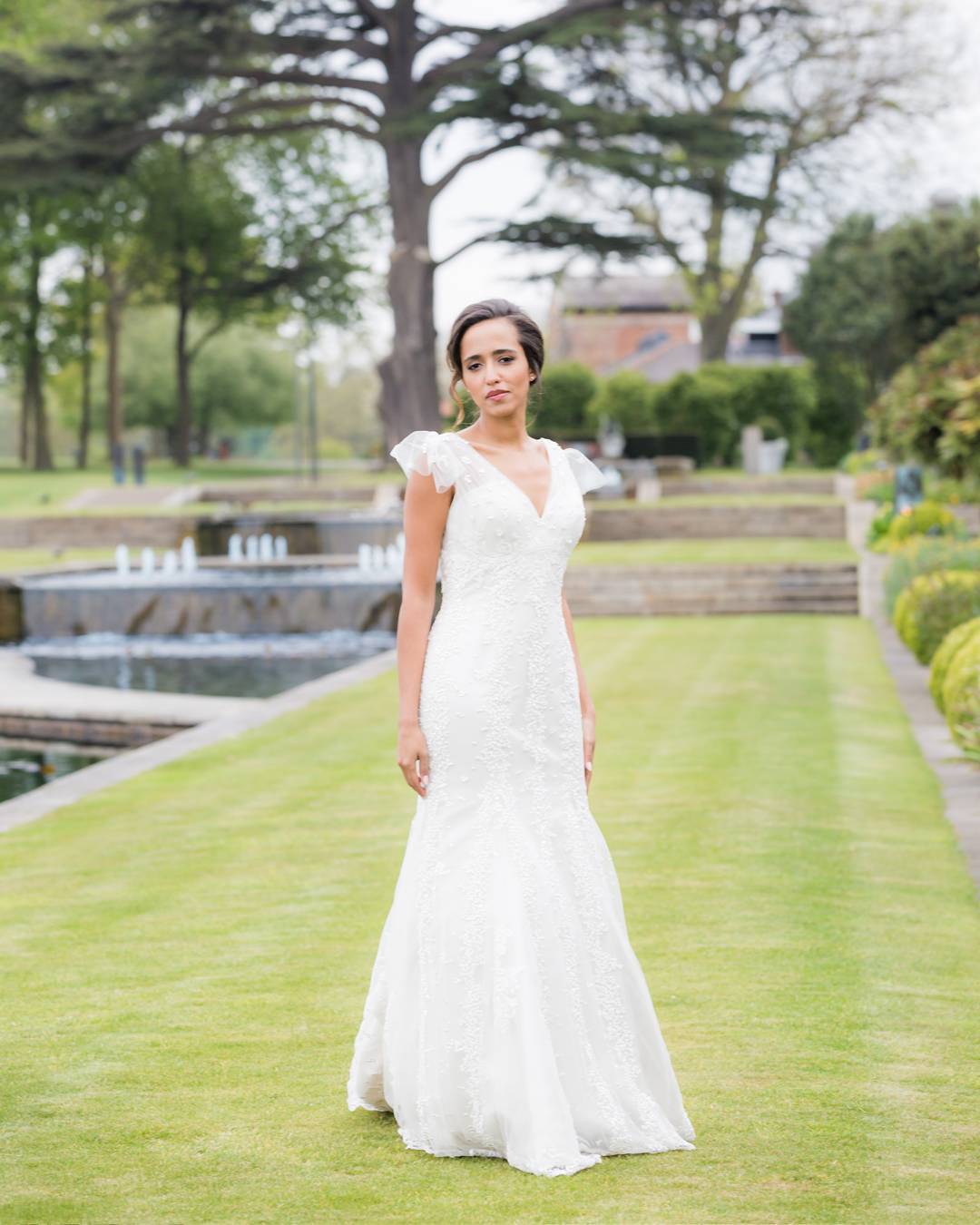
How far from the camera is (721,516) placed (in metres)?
31.9

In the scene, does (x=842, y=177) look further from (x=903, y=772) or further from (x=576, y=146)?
(x=903, y=772)

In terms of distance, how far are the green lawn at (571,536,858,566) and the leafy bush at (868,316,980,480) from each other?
32.2 feet

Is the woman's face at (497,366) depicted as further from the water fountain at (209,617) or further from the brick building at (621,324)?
the brick building at (621,324)

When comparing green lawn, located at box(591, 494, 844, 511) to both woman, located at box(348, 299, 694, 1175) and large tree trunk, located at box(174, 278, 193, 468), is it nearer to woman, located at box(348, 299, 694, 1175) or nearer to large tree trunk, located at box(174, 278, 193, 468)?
large tree trunk, located at box(174, 278, 193, 468)

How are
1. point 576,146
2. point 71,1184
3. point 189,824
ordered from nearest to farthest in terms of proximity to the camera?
point 71,1184, point 189,824, point 576,146

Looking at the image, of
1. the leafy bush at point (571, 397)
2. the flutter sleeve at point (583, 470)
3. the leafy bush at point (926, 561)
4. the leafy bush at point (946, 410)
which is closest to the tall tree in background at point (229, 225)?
the leafy bush at point (571, 397)

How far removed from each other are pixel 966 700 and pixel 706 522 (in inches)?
892

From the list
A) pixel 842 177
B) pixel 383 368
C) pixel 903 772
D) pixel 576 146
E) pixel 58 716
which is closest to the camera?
pixel 903 772

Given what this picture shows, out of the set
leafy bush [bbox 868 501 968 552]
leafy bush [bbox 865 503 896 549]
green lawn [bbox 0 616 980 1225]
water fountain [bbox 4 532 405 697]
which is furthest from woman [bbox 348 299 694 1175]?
leafy bush [bbox 865 503 896 549]

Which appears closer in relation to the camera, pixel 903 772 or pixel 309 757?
pixel 903 772

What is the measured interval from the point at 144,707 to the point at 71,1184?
9475 mm

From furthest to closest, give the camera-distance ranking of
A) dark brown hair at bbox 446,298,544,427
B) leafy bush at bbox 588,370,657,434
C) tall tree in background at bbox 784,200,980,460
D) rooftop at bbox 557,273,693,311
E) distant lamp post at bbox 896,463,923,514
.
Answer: rooftop at bbox 557,273,693,311 → tall tree in background at bbox 784,200,980,460 → leafy bush at bbox 588,370,657,434 → distant lamp post at bbox 896,463,923,514 → dark brown hair at bbox 446,298,544,427

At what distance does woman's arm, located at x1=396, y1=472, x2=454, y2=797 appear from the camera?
396 cm

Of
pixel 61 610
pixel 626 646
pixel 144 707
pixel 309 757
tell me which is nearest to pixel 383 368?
pixel 61 610
